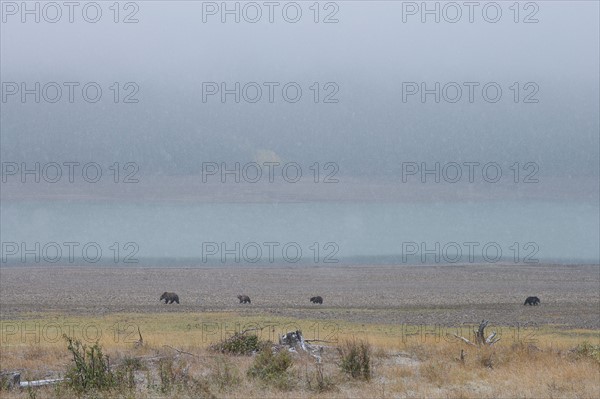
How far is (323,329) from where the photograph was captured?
103 feet

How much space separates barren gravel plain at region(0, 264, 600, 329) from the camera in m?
46.4

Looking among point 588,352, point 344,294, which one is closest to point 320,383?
point 588,352

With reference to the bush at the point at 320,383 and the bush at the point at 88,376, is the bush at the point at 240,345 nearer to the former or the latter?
the bush at the point at 320,383

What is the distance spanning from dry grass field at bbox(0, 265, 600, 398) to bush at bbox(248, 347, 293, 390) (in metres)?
0.07

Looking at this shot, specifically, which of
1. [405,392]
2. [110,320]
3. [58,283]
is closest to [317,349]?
[405,392]

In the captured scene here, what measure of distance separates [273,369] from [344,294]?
2278 inches

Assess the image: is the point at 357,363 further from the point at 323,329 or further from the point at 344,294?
the point at 344,294

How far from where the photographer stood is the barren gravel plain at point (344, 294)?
46406 mm

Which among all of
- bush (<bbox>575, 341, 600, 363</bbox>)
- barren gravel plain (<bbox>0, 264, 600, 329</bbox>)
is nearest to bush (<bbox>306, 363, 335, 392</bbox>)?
bush (<bbox>575, 341, 600, 363</bbox>)

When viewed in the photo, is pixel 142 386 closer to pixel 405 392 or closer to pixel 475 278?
pixel 405 392

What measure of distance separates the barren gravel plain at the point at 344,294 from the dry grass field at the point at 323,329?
187 millimetres

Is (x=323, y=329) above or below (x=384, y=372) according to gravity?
below

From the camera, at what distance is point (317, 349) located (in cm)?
1964

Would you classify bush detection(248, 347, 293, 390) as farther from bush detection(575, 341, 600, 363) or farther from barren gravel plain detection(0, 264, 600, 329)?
barren gravel plain detection(0, 264, 600, 329)
